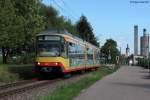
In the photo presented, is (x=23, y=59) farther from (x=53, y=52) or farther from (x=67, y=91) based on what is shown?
(x=67, y=91)

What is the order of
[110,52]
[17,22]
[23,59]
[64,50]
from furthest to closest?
[110,52]
[23,59]
[17,22]
[64,50]

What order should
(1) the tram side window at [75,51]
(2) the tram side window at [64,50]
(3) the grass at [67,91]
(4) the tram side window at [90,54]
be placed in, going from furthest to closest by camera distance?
(4) the tram side window at [90,54], (1) the tram side window at [75,51], (2) the tram side window at [64,50], (3) the grass at [67,91]

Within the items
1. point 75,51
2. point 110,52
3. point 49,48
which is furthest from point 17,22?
point 110,52

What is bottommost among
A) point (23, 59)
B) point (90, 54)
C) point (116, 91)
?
point (116, 91)

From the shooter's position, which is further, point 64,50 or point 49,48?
point 64,50

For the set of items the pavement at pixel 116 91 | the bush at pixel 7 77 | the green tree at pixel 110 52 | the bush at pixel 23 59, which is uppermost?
the green tree at pixel 110 52

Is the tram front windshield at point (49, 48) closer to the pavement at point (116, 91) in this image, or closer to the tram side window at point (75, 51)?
the tram side window at point (75, 51)

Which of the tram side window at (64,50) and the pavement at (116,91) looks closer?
A: the pavement at (116,91)

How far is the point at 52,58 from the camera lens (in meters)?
36.5

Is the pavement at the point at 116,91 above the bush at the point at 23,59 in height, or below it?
below

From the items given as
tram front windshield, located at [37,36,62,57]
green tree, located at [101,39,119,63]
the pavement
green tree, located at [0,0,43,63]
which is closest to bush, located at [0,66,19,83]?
tram front windshield, located at [37,36,62,57]

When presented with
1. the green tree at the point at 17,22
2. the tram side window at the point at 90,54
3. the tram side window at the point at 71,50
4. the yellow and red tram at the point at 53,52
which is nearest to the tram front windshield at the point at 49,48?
the yellow and red tram at the point at 53,52

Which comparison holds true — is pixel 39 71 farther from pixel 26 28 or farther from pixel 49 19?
pixel 49 19

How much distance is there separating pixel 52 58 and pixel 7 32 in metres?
7.24
